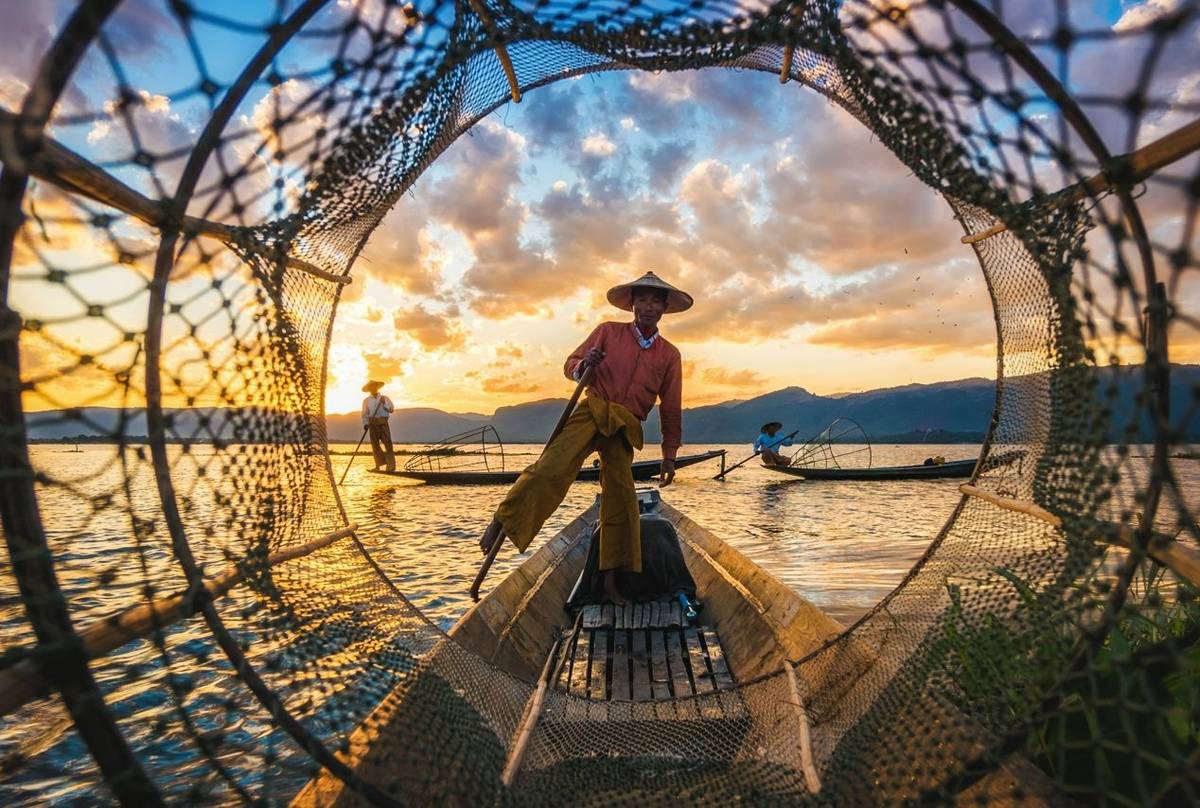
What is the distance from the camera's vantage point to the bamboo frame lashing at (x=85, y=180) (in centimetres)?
100

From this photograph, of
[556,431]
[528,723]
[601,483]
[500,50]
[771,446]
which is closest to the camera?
[500,50]

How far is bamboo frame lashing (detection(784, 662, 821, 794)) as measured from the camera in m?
1.86

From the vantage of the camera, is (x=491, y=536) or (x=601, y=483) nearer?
(x=491, y=536)

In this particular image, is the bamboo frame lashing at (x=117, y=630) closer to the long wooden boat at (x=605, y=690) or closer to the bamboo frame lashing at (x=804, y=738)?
the long wooden boat at (x=605, y=690)

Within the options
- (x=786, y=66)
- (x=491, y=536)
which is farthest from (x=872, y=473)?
(x=786, y=66)

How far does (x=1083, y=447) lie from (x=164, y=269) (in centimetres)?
224

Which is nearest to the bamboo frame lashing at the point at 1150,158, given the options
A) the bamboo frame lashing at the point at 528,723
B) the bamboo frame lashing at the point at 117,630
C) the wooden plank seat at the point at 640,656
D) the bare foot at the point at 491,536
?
the bamboo frame lashing at the point at 117,630

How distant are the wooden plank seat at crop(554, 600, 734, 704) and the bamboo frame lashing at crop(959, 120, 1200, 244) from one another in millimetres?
2337

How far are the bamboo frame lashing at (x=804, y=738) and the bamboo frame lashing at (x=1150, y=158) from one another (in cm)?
167

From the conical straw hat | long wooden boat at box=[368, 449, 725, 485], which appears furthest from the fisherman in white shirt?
the conical straw hat

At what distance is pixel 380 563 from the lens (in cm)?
827

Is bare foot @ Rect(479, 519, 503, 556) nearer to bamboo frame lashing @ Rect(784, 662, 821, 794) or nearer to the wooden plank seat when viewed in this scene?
the wooden plank seat

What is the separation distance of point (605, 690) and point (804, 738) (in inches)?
51.5

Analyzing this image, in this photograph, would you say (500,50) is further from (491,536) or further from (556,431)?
(491,536)
